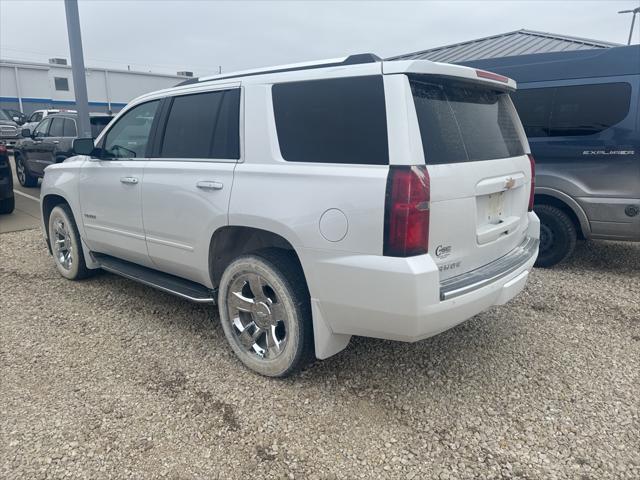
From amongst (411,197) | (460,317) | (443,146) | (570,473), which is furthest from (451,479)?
(443,146)

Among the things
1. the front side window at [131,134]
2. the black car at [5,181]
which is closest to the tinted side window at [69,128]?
the black car at [5,181]

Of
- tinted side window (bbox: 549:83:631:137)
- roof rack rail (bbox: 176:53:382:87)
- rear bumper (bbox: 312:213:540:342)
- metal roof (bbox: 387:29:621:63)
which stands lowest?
rear bumper (bbox: 312:213:540:342)

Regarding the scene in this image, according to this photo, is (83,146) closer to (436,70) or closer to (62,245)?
(62,245)

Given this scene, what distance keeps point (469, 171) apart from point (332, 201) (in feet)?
2.58

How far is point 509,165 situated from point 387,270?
1290 millimetres

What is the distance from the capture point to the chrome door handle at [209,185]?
312 cm

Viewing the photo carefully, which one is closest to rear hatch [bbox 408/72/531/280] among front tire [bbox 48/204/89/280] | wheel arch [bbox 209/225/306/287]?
wheel arch [bbox 209/225/306/287]

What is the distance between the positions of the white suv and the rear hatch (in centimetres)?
1

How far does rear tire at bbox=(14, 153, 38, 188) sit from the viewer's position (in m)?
11.3

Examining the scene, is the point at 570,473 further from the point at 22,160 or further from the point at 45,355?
the point at 22,160

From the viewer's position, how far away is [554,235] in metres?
Answer: 5.41

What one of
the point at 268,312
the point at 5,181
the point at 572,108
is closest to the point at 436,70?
the point at 268,312

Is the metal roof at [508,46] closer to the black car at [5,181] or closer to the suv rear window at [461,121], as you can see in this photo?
the suv rear window at [461,121]

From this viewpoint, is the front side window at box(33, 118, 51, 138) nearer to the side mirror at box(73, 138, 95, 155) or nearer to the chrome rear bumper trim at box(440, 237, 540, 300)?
the side mirror at box(73, 138, 95, 155)
